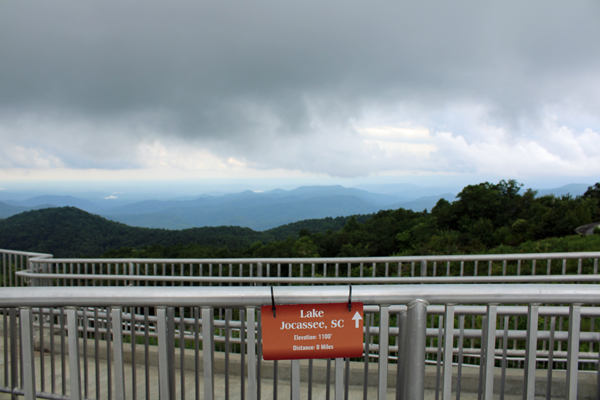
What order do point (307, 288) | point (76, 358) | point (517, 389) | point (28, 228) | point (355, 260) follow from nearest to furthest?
point (307, 288) → point (76, 358) → point (517, 389) → point (355, 260) → point (28, 228)

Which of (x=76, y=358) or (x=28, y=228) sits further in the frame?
(x=28, y=228)

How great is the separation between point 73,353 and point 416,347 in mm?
1666

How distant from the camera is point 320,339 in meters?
1.67

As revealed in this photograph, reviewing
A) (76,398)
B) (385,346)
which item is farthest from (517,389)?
(76,398)

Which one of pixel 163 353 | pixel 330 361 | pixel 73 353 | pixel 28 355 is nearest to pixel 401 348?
pixel 330 361

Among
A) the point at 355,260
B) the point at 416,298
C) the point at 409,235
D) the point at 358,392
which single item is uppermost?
the point at 416,298

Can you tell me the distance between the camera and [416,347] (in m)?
A: 1.68

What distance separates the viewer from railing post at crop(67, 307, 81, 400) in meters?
1.73

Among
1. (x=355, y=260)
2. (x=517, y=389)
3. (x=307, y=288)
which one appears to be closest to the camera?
(x=307, y=288)

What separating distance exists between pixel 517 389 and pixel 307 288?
11.9 ft

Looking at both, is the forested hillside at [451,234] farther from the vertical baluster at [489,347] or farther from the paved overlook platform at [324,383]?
the vertical baluster at [489,347]

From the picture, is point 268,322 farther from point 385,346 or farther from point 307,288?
point 385,346

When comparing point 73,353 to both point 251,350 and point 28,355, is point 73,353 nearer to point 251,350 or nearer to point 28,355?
point 28,355

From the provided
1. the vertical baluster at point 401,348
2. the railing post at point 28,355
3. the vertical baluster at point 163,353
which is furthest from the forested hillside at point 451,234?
the railing post at point 28,355
